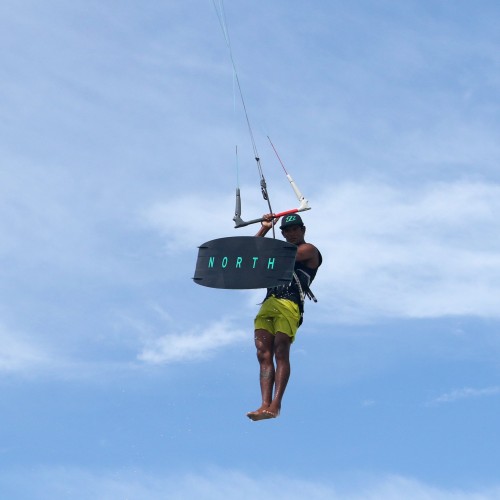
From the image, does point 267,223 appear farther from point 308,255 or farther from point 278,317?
point 278,317

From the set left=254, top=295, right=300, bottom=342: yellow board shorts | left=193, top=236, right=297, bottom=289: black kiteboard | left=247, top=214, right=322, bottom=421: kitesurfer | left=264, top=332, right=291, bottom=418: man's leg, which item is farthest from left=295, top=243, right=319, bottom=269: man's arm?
left=264, top=332, right=291, bottom=418: man's leg

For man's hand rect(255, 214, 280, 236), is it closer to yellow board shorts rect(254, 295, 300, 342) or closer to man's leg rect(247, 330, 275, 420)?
yellow board shorts rect(254, 295, 300, 342)

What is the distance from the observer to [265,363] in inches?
765

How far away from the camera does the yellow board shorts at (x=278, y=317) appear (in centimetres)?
1950

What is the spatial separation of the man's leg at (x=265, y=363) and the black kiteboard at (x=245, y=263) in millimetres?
1072

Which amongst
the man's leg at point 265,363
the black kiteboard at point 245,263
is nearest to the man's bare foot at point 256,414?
the man's leg at point 265,363

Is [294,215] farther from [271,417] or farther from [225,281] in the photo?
[271,417]

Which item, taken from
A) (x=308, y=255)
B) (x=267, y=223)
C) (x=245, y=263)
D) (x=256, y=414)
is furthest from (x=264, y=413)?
(x=267, y=223)

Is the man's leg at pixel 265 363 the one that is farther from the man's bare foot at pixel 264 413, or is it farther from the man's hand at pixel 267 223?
the man's hand at pixel 267 223

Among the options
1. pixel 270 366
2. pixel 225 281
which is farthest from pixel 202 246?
pixel 270 366

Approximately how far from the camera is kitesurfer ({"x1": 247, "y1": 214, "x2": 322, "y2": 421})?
63.4ft

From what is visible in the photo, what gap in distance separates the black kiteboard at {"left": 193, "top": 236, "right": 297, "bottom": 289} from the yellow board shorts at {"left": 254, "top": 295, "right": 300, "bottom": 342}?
846 millimetres

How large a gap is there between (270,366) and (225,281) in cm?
149

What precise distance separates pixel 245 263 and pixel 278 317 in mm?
1148
